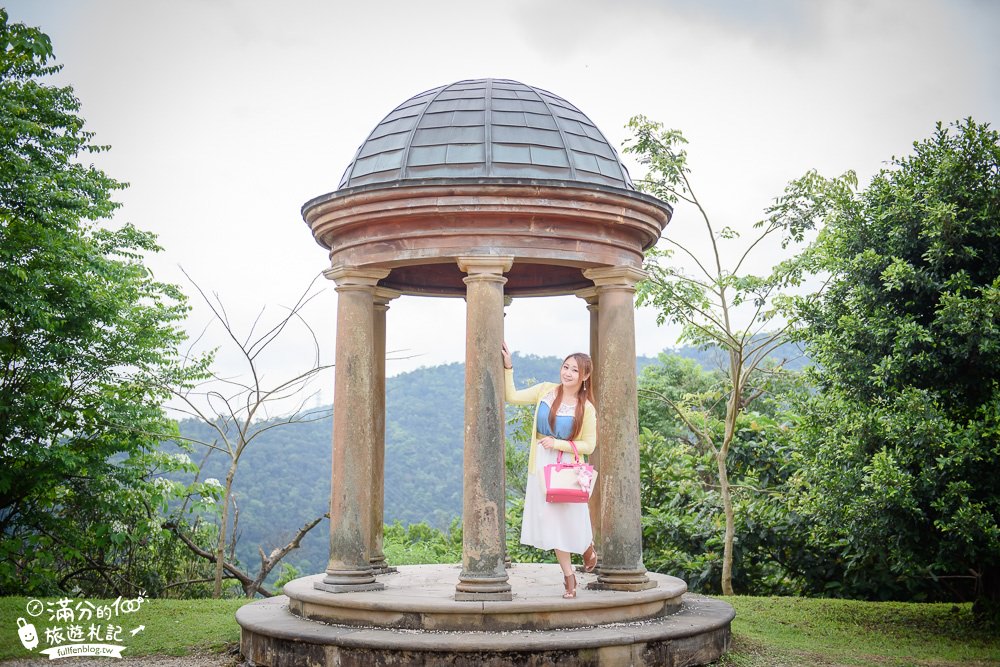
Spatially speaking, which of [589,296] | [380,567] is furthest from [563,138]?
[380,567]

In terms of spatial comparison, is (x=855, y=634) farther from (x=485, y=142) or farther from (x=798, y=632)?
(x=485, y=142)

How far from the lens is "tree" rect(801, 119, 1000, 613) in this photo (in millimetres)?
10367

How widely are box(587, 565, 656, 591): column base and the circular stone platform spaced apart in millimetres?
161

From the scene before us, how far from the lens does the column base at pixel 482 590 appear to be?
9211 millimetres

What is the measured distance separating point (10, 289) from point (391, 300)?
6738 mm

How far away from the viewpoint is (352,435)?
10.4 metres

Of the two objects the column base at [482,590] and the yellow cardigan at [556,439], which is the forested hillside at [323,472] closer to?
the yellow cardigan at [556,439]

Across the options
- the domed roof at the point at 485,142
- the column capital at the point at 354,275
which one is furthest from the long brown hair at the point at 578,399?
the column capital at the point at 354,275

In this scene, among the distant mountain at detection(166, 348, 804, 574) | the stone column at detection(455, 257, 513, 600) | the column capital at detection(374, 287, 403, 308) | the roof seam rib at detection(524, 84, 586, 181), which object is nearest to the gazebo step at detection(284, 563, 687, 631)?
the stone column at detection(455, 257, 513, 600)

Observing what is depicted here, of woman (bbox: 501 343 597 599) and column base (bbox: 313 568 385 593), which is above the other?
woman (bbox: 501 343 597 599)

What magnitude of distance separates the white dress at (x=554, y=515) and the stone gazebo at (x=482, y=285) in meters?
0.49

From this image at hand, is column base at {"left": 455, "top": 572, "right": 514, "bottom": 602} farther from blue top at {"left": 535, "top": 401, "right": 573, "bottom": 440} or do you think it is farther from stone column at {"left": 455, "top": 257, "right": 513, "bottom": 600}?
blue top at {"left": 535, "top": 401, "right": 573, "bottom": 440}

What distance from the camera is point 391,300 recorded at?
1288 cm

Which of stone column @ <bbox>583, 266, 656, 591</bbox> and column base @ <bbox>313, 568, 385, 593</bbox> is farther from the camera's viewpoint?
stone column @ <bbox>583, 266, 656, 591</bbox>
